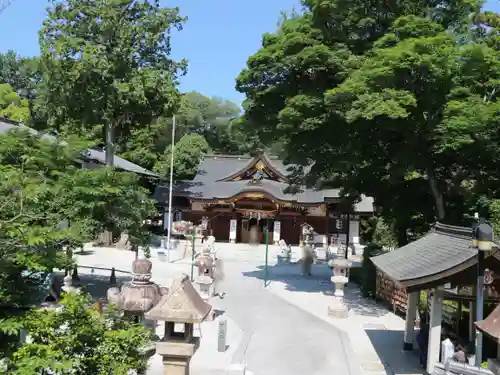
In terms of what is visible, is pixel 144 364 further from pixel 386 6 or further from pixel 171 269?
pixel 171 269

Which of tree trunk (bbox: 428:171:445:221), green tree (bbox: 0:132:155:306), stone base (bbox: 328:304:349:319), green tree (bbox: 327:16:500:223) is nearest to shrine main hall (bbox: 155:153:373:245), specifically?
tree trunk (bbox: 428:171:445:221)

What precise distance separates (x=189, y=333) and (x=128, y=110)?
2614cm

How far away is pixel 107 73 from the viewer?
31156mm

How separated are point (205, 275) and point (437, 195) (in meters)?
9.56

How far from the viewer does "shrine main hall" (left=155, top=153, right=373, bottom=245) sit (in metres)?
42.2

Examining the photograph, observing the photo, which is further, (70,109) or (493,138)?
(70,109)

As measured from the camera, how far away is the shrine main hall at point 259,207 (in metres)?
42.2

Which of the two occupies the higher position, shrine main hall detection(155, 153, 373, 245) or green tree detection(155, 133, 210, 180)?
green tree detection(155, 133, 210, 180)

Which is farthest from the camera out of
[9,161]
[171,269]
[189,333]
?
[171,269]

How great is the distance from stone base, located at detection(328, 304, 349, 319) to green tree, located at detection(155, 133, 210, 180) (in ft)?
102

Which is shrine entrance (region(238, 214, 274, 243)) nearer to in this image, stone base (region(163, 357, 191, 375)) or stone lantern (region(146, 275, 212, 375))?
stone lantern (region(146, 275, 212, 375))

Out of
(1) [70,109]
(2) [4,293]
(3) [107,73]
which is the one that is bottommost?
(2) [4,293]

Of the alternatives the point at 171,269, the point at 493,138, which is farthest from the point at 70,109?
the point at 493,138

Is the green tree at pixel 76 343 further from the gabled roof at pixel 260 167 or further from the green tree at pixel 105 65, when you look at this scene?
the gabled roof at pixel 260 167
